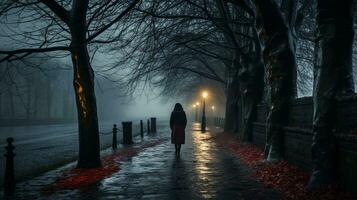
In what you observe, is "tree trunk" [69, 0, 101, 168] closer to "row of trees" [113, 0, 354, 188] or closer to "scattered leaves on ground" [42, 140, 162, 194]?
"scattered leaves on ground" [42, 140, 162, 194]

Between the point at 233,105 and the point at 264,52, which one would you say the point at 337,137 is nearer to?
the point at 264,52

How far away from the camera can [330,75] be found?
28.0ft

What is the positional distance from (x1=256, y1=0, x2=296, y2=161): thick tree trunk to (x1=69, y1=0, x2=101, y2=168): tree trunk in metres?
5.13

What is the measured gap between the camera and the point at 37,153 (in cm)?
1825

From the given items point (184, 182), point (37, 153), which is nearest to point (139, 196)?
point (184, 182)

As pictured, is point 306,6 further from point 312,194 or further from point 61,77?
point 61,77

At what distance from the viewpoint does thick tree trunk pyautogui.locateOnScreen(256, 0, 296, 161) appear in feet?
41.7

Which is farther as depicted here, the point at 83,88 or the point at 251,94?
the point at 251,94

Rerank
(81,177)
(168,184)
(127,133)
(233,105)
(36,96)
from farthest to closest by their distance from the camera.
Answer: (36,96) → (233,105) → (127,133) → (81,177) → (168,184)

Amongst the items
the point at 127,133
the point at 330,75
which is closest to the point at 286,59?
the point at 330,75

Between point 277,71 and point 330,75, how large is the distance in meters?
4.70

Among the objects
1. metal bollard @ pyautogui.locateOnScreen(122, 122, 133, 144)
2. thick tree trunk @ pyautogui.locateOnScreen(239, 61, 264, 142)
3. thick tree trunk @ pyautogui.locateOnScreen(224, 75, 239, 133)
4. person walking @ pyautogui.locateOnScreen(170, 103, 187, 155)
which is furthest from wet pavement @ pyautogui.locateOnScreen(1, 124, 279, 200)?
thick tree trunk @ pyautogui.locateOnScreen(224, 75, 239, 133)

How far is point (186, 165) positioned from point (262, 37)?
185 inches

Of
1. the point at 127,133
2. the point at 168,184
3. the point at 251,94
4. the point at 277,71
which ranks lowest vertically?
the point at 168,184
